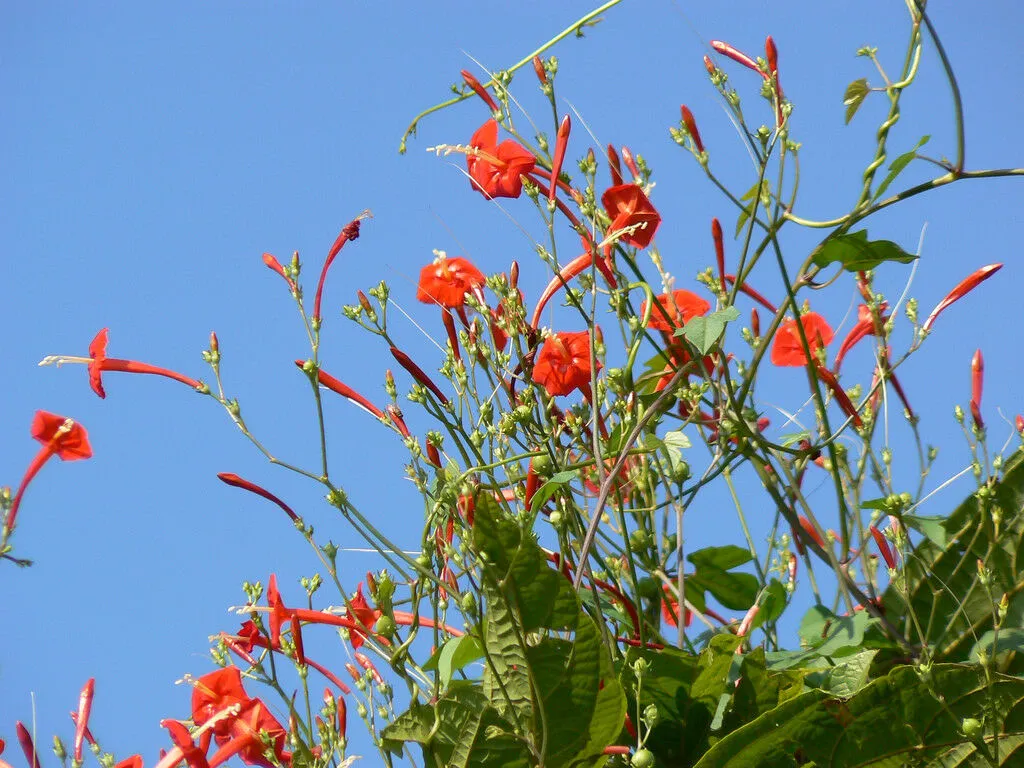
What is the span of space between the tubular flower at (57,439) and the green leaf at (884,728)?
102 cm

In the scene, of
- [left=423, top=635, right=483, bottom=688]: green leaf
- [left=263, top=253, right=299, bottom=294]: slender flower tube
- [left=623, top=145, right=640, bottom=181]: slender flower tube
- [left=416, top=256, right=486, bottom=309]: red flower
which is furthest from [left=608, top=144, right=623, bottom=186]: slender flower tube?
[left=423, top=635, right=483, bottom=688]: green leaf

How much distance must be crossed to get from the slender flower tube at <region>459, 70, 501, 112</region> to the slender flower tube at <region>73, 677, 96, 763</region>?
1.18 meters

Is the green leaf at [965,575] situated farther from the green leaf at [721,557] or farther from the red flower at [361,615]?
the red flower at [361,615]

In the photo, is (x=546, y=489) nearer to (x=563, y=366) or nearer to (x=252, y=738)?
(x=563, y=366)

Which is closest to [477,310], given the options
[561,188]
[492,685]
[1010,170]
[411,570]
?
[561,188]

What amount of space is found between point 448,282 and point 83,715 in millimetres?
884

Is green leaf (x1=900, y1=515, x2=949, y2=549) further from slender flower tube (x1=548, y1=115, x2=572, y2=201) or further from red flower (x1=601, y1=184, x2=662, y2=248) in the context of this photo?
slender flower tube (x1=548, y1=115, x2=572, y2=201)

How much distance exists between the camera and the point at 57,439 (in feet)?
5.36

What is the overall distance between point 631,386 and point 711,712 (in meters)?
0.50

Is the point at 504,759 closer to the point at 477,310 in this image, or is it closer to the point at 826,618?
the point at 826,618

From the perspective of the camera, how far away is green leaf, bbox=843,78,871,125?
1817 mm

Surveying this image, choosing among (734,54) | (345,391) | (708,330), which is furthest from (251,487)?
(734,54)

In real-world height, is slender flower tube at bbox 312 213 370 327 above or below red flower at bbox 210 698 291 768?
above

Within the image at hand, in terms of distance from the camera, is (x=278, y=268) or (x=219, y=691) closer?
(x=219, y=691)
